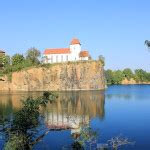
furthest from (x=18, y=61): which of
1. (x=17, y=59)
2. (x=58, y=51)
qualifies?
(x=58, y=51)

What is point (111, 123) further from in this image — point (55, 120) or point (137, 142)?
point (137, 142)

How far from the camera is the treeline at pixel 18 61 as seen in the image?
120312 mm

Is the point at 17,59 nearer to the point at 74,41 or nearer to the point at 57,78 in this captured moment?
the point at 57,78

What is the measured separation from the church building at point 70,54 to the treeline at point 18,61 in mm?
4039

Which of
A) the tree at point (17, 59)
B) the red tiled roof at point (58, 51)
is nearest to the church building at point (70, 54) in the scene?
the red tiled roof at point (58, 51)

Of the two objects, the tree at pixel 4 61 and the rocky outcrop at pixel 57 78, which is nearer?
the rocky outcrop at pixel 57 78

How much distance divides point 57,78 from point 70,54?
1270 cm

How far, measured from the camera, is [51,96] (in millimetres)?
19266

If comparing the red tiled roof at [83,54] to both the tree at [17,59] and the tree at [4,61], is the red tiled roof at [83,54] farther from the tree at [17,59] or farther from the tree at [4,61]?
the tree at [4,61]

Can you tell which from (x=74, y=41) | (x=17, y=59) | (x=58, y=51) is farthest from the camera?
(x=58, y=51)

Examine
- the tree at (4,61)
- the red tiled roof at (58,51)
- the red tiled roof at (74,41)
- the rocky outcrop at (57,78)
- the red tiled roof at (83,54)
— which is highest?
the red tiled roof at (74,41)

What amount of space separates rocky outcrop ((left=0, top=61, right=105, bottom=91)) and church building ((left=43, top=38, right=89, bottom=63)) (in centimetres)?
707

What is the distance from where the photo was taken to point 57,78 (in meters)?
120

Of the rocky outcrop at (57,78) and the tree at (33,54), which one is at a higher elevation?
the tree at (33,54)
